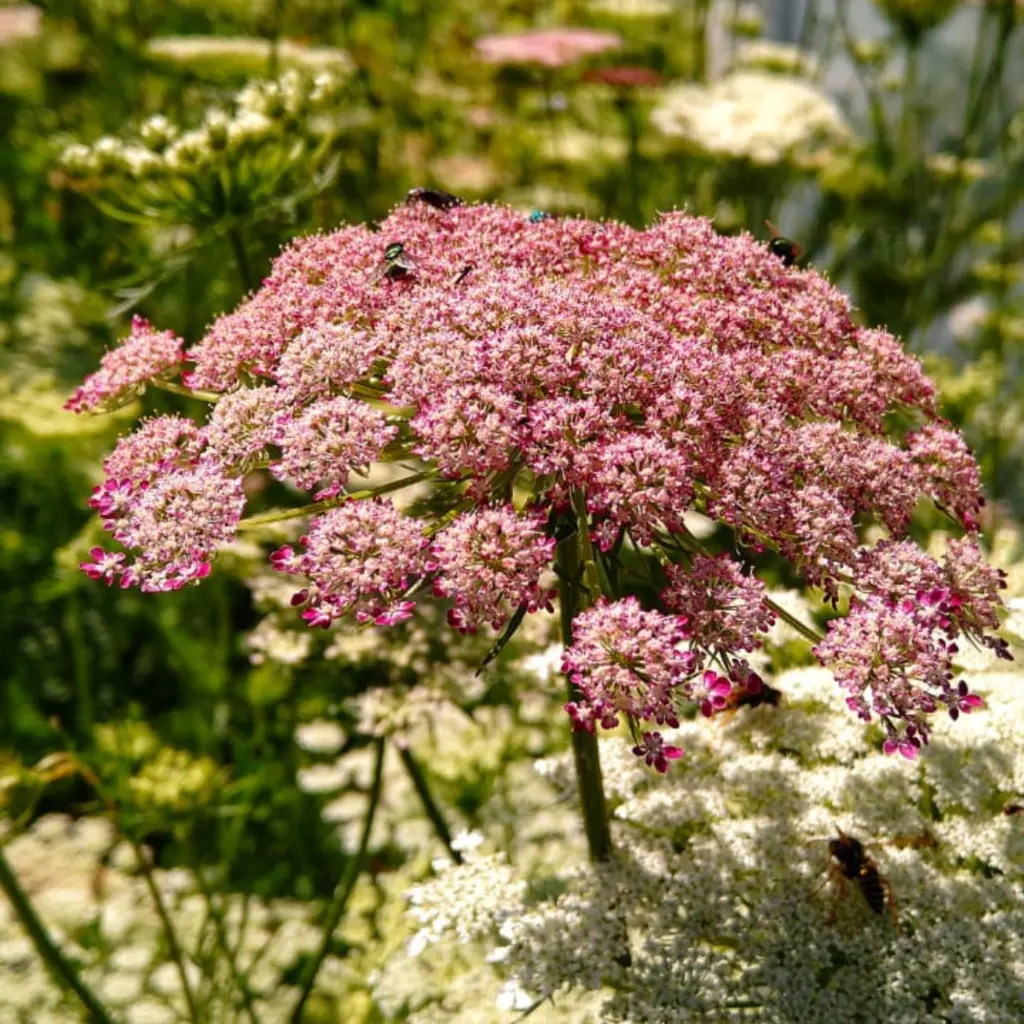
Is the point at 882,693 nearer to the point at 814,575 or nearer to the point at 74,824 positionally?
the point at 814,575

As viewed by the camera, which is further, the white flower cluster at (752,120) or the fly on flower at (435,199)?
the white flower cluster at (752,120)

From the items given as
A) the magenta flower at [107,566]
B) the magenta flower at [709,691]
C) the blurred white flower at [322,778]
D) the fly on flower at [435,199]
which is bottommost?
the blurred white flower at [322,778]

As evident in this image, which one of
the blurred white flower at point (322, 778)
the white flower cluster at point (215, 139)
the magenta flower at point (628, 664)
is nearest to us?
the magenta flower at point (628, 664)

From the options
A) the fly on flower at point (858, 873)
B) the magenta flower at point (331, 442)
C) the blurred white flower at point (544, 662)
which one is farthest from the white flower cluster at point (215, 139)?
the fly on flower at point (858, 873)

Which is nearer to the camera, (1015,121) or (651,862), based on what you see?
(651,862)

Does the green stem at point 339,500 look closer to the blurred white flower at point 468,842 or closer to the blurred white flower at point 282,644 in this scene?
the blurred white flower at point 468,842

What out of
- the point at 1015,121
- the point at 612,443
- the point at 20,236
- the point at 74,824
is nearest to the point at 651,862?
the point at 612,443
